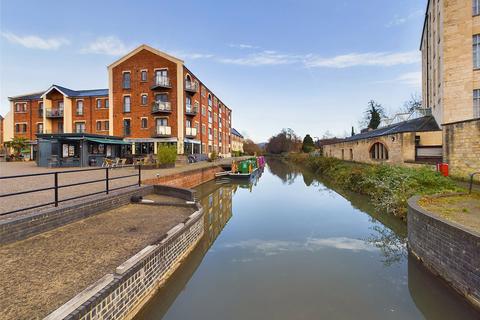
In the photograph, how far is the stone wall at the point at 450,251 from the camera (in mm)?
4156

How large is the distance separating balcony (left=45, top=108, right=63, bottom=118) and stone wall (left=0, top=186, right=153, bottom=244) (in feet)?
93.7

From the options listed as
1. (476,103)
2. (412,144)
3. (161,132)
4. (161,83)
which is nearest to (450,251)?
(412,144)

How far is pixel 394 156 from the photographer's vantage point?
62.1ft

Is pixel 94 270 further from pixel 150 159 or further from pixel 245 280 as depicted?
pixel 150 159

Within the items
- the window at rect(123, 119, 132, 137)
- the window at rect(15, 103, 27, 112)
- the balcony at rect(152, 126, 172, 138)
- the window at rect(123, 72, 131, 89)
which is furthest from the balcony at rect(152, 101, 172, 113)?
the window at rect(15, 103, 27, 112)

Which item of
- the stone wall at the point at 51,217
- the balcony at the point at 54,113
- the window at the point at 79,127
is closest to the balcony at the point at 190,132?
the window at the point at 79,127

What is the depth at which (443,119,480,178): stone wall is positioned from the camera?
1250cm

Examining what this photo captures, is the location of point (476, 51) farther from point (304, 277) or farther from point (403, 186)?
point (304, 277)

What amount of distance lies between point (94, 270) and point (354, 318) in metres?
4.23

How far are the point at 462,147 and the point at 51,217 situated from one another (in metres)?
17.5

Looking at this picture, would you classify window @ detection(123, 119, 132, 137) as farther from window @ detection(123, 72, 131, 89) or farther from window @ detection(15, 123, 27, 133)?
window @ detection(15, 123, 27, 133)

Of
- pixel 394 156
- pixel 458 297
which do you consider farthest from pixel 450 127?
pixel 458 297

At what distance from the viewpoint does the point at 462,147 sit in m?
13.2

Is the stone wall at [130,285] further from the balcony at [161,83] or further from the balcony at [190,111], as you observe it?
the balcony at [190,111]
